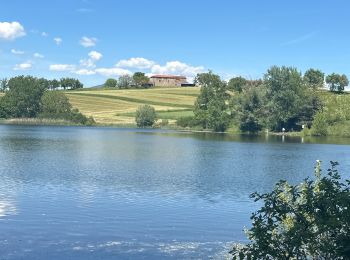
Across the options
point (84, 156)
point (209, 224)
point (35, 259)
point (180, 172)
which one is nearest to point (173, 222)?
point (209, 224)

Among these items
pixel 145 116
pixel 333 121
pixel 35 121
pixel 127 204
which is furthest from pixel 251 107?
pixel 127 204

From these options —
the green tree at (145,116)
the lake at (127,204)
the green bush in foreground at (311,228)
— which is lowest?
the lake at (127,204)

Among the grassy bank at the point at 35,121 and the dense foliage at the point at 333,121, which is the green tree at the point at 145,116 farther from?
the dense foliage at the point at 333,121

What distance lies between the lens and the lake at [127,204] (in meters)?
20.9

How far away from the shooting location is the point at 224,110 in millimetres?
153000

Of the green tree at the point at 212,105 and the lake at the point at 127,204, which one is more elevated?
the green tree at the point at 212,105

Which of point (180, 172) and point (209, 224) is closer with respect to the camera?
point (209, 224)

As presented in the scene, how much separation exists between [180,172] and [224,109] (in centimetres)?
10703

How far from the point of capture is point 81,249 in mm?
20203

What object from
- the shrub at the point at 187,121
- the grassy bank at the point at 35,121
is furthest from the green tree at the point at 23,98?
the shrub at the point at 187,121

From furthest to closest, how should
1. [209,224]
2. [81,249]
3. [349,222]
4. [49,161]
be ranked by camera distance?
[49,161] < [209,224] < [81,249] < [349,222]

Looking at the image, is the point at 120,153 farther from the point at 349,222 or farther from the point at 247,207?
the point at 349,222

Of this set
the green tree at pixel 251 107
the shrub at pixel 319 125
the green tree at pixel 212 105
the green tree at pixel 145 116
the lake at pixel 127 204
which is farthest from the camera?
the green tree at pixel 145 116

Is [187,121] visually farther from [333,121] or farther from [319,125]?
[333,121]
